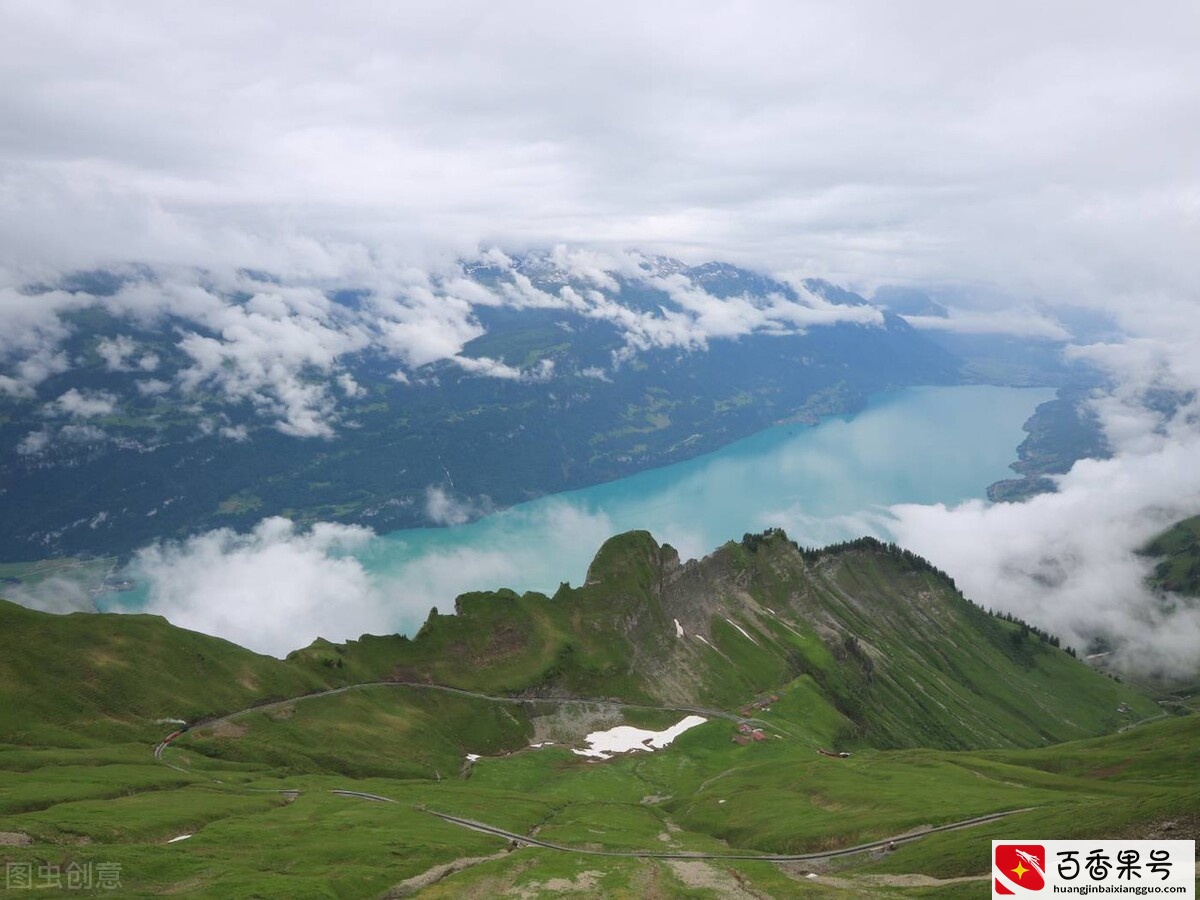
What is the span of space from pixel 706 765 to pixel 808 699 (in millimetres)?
49079

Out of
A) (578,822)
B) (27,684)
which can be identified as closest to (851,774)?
(578,822)

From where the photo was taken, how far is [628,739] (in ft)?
532

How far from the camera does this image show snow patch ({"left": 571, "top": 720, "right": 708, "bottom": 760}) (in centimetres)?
15625

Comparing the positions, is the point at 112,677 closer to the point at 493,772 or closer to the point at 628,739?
the point at 493,772

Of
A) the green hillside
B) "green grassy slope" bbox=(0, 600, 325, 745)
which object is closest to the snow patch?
the green hillside

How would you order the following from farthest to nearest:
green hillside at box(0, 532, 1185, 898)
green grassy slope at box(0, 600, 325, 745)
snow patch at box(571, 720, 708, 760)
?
snow patch at box(571, 720, 708, 760) < green grassy slope at box(0, 600, 325, 745) < green hillside at box(0, 532, 1185, 898)

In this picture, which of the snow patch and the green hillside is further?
the snow patch

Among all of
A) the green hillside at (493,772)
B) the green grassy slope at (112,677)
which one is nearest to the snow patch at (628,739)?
the green hillside at (493,772)

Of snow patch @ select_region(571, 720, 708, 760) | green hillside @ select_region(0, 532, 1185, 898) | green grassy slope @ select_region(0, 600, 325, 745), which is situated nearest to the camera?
green hillside @ select_region(0, 532, 1185, 898)

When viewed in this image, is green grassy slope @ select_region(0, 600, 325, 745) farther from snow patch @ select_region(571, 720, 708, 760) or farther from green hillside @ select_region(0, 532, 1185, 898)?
snow patch @ select_region(571, 720, 708, 760)

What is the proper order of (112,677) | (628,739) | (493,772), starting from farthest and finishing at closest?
(628,739), (493,772), (112,677)

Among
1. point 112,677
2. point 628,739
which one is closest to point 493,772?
point 628,739

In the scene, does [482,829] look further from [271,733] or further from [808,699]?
[808,699]

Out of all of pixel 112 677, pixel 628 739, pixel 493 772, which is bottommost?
pixel 493 772
